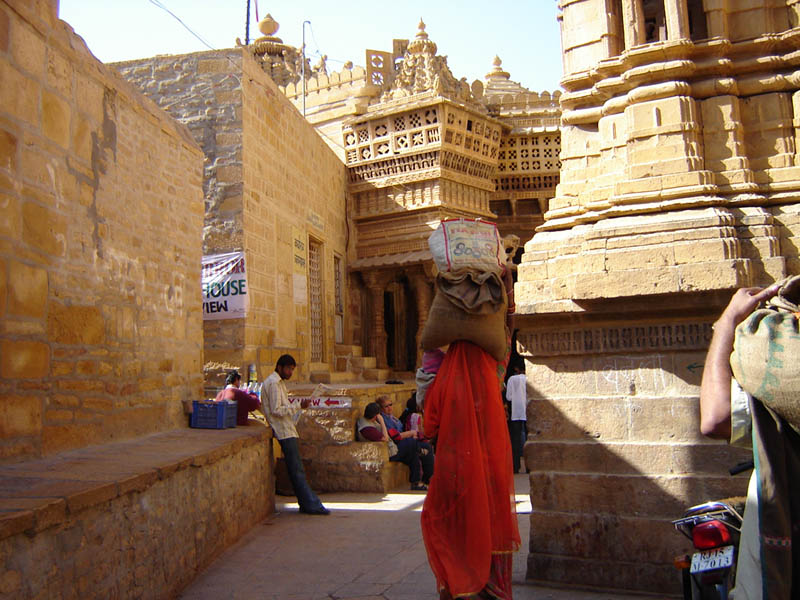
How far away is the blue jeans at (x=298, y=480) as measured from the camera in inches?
265

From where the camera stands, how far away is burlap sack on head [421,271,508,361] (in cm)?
371

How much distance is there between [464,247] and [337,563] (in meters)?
2.49

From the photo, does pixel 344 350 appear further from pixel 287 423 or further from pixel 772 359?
pixel 772 359

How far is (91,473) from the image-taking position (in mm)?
3855

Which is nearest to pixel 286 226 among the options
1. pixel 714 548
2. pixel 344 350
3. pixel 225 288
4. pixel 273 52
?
pixel 225 288

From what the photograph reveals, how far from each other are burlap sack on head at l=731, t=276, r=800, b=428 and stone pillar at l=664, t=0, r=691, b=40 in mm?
2933

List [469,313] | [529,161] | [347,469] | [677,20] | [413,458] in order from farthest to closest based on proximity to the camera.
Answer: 1. [529,161]
2. [413,458]
3. [347,469]
4. [677,20]
5. [469,313]

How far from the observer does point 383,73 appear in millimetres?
15133

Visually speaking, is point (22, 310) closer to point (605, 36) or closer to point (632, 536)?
point (632, 536)

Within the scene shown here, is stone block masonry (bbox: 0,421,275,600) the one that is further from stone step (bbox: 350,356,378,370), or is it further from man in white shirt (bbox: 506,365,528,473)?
stone step (bbox: 350,356,378,370)

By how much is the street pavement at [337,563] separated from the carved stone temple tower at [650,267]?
464 mm

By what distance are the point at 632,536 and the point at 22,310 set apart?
11.7 feet

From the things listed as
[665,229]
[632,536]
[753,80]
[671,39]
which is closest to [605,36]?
[671,39]

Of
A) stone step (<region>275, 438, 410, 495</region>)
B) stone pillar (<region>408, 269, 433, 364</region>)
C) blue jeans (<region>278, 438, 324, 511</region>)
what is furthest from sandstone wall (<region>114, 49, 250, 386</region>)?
stone pillar (<region>408, 269, 433, 364</region>)
